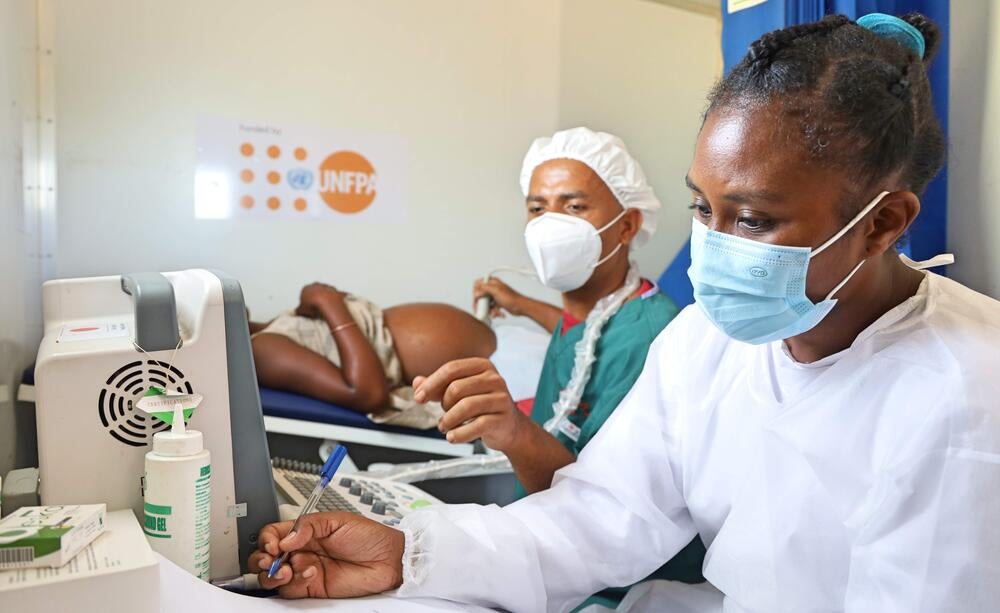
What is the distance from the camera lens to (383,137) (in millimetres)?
2668

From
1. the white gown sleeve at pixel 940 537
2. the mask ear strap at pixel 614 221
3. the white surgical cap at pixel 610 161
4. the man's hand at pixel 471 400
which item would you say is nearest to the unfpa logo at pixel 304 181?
the white surgical cap at pixel 610 161

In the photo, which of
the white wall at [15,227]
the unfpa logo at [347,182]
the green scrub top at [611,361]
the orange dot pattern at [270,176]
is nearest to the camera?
the white wall at [15,227]

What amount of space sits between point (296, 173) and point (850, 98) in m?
1.99

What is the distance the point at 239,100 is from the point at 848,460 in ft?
7.01

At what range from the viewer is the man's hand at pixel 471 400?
3.96ft

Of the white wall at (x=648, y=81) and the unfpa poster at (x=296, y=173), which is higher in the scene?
the white wall at (x=648, y=81)

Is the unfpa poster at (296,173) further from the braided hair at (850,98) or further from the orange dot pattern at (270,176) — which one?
the braided hair at (850,98)

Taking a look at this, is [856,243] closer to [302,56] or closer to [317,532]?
[317,532]

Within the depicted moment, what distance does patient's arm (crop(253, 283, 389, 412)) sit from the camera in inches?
90.7

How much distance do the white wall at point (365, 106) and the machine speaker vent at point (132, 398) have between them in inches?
59.4

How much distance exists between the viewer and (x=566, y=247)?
1926mm

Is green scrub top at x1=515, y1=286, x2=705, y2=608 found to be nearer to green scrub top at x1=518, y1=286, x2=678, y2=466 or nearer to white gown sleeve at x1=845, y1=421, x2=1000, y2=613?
green scrub top at x1=518, y1=286, x2=678, y2=466

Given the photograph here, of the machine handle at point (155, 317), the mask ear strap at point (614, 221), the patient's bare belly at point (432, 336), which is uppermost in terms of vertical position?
the mask ear strap at point (614, 221)

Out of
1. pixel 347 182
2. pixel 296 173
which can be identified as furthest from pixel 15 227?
pixel 347 182
